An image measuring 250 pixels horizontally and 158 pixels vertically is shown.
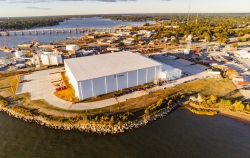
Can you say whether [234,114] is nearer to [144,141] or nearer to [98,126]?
[144,141]

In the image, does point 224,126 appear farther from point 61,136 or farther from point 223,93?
point 61,136

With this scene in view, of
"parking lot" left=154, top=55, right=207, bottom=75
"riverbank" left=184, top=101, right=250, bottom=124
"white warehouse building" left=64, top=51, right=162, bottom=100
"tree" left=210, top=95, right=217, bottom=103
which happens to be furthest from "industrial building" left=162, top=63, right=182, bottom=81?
"tree" left=210, top=95, right=217, bottom=103

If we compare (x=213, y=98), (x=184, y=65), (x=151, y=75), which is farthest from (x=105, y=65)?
(x=184, y=65)

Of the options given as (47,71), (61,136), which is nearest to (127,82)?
(61,136)

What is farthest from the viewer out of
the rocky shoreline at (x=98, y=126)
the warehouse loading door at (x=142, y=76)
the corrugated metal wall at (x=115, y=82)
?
the warehouse loading door at (x=142, y=76)

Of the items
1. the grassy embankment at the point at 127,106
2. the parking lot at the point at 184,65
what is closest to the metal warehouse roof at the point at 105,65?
the grassy embankment at the point at 127,106

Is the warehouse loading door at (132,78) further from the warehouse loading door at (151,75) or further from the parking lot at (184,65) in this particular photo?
the parking lot at (184,65)

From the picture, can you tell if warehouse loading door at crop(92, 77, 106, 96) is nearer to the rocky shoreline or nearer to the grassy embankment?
the grassy embankment
